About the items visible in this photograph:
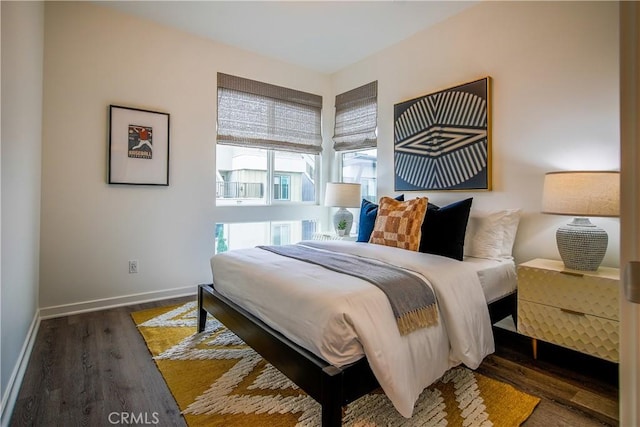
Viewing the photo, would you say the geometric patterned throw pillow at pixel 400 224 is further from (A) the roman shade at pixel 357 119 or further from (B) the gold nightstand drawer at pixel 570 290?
(A) the roman shade at pixel 357 119

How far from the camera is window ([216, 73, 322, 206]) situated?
3.80m

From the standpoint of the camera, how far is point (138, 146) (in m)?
3.19

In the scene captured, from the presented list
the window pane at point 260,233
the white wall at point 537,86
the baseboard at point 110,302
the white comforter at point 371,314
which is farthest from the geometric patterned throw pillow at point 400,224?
the baseboard at point 110,302

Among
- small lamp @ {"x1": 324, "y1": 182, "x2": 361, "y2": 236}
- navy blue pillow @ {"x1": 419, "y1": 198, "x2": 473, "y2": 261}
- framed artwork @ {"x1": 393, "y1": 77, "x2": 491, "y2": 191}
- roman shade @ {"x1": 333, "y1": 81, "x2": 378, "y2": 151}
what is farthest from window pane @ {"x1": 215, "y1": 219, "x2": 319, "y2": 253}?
navy blue pillow @ {"x1": 419, "y1": 198, "x2": 473, "y2": 261}

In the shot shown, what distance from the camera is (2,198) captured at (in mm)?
1572

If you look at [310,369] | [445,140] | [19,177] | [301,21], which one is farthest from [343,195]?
[19,177]

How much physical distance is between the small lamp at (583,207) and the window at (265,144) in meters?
2.89

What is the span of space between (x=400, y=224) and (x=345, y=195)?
1228 millimetres

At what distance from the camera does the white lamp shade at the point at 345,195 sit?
3744 mm

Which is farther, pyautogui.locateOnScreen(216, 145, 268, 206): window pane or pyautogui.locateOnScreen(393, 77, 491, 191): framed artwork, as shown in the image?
pyautogui.locateOnScreen(216, 145, 268, 206): window pane

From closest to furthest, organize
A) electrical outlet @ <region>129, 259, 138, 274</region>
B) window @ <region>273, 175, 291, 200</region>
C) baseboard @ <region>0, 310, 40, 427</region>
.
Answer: baseboard @ <region>0, 310, 40, 427</region> → electrical outlet @ <region>129, 259, 138, 274</region> → window @ <region>273, 175, 291, 200</region>

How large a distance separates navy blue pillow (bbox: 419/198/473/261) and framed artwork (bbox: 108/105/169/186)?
2.56 metres

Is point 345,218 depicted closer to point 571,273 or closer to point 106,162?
point 571,273

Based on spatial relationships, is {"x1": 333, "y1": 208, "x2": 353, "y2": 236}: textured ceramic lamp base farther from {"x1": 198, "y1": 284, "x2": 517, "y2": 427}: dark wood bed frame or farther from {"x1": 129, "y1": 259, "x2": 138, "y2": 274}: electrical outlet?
{"x1": 129, "y1": 259, "x2": 138, "y2": 274}: electrical outlet
